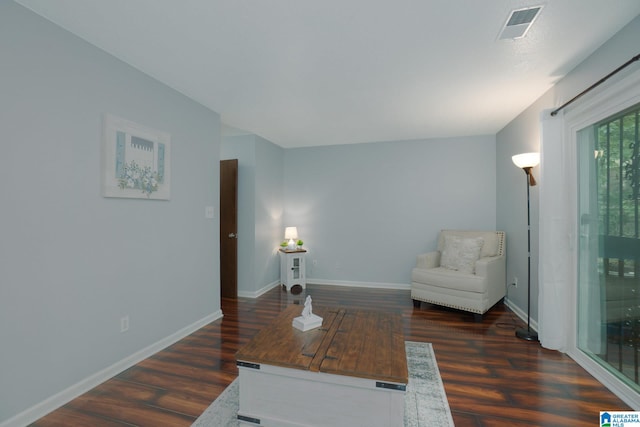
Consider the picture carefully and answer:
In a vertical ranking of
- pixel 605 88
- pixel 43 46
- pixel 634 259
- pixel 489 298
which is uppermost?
pixel 43 46

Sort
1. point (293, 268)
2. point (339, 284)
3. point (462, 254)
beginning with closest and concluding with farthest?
1. point (462, 254)
2. point (293, 268)
3. point (339, 284)

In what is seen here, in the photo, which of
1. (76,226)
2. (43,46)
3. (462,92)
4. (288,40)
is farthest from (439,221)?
(43,46)

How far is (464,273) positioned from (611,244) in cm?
167

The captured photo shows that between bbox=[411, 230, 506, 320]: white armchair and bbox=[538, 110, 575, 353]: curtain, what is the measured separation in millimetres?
783

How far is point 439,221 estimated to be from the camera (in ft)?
15.8

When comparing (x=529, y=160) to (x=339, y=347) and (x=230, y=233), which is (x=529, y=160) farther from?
(x=230, y=233)

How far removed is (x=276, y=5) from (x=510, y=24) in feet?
4.82

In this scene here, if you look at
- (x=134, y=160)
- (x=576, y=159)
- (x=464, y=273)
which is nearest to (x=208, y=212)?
(x=134, y=160)

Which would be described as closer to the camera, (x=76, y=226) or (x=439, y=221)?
(x=76, y=226)

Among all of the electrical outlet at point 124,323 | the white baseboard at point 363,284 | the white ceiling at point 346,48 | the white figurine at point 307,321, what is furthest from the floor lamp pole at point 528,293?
the electrical outlet at point 124,323

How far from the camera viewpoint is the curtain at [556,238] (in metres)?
2.66

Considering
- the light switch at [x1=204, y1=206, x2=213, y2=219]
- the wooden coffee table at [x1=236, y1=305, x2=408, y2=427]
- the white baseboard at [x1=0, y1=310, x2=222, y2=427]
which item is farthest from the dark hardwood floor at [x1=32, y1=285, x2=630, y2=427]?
the light switch at [x1=204, y1=206, x2=213, y2=219]

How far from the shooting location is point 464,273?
147 inches

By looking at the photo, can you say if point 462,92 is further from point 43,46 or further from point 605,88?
point 43,46
